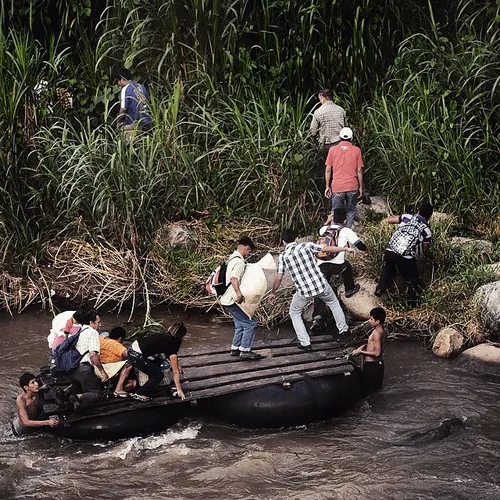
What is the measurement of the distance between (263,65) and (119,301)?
168 inches

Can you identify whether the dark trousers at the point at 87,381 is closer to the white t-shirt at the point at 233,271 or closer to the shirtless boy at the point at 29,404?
the shirtless boy at the point at 29,404

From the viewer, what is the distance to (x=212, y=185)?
40.0 feet

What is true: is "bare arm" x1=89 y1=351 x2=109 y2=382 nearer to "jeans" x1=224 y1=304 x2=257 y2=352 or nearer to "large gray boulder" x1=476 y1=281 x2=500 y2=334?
"jeans" x1=224 y1=304 x2=257 y2=352

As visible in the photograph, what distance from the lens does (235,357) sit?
30.8 feet

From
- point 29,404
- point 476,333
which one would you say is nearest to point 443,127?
point 476,333

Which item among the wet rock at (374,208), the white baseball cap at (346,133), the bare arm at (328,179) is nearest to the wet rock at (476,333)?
the wet rock at (374,208)

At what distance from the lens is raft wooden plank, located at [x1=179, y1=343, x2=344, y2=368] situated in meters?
9.28

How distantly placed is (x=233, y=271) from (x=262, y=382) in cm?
113

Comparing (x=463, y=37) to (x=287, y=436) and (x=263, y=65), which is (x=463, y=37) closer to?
(x=263, y=65)

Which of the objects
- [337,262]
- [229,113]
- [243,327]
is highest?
[229,113]

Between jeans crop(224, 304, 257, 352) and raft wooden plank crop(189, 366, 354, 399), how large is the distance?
1.98ft

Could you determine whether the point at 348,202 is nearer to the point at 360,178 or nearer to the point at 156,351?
the point at 360,178

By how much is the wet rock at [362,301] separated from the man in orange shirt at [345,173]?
92 cm

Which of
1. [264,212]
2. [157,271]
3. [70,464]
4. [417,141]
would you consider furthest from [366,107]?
[70,464]
